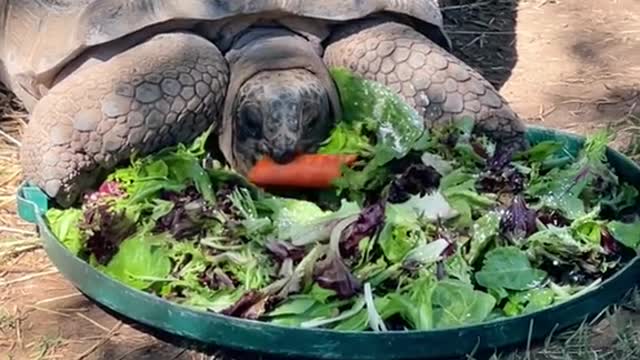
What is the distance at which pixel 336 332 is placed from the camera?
266 centimetres

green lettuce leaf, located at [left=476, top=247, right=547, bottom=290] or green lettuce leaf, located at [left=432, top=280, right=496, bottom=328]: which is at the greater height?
green lettuce leaf, located at [left=432, top=280, right=496, bottom=328]

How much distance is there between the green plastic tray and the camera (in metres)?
2.66

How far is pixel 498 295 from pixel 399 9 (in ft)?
3.41

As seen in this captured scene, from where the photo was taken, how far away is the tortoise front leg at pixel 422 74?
347 cm

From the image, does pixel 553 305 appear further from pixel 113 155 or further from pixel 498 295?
pixel 113 155

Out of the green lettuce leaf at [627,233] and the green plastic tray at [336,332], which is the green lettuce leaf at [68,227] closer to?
the green plastic tray at [336,332]

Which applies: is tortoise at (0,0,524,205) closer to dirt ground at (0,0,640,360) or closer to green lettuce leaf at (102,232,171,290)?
dirt ground at (0,0,640,360)

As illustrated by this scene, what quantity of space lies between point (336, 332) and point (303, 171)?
674 mm

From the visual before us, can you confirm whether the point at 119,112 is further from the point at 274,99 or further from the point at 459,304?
the point at 459,304

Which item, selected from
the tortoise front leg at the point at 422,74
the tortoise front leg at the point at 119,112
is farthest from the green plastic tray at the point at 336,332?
the tortoise front leg at the point at 422,74

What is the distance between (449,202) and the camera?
3.08 metres

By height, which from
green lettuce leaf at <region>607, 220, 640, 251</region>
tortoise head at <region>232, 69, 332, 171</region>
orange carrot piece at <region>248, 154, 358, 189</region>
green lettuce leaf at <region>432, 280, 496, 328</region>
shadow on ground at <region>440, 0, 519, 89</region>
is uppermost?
tortoise head at <region>232, 69, 332, 171</region>

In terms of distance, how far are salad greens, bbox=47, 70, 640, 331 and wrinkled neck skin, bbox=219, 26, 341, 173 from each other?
0.06m

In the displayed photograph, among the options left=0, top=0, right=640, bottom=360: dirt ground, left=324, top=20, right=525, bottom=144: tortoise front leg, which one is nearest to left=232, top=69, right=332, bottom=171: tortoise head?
left=324, top=20, right=525, bottom=144: tortoise front leg
